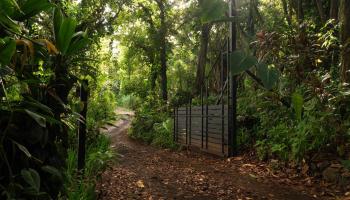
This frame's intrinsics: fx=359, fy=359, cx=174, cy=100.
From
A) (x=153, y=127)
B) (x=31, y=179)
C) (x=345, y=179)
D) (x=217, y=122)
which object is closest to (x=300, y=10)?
(x=217, y=122)

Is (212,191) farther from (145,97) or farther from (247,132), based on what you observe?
(145,97)

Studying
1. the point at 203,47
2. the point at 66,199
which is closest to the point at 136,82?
the point at 203,47

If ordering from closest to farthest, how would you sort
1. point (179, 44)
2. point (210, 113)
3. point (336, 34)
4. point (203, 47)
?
point (336, 34) → point (210, 113) → point (203, 47) → point (179, 44)

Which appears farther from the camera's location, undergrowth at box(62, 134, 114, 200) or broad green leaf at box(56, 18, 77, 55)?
undergrowth at box(62, 134, 114, 200)

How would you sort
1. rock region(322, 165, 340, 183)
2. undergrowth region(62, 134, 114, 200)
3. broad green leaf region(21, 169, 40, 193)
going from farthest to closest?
rock region(322, 165, 340, 183)
undergrowth region(62, 134, 114, 200)
broad green leaf region(21, 169, 40, 193)

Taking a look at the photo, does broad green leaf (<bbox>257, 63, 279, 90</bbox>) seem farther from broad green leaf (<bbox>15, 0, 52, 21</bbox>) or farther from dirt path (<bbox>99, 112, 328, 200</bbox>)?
dirt path (<bbox>99, 112, 328, 200</bbox>)

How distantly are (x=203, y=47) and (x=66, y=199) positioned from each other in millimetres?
13457

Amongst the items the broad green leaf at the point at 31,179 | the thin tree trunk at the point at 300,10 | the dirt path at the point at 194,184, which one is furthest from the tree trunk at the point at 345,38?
the broad green leaf at the point at 31,179

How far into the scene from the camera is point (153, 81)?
68.5 feet

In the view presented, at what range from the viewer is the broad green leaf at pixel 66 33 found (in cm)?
218

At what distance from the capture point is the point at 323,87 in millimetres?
6000

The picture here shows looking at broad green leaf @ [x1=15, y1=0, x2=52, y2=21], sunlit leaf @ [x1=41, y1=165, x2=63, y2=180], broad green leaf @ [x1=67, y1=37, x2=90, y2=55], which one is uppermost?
broad green leaf @ [x1=15, y1=0, x2=52, y2=21]

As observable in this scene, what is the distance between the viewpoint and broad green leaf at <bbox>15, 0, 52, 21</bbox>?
6.14ft

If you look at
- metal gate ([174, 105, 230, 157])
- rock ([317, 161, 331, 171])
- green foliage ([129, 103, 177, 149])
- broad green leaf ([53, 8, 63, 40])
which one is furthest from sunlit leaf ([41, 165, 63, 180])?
green foliage ([129, 103, 177, 149])
